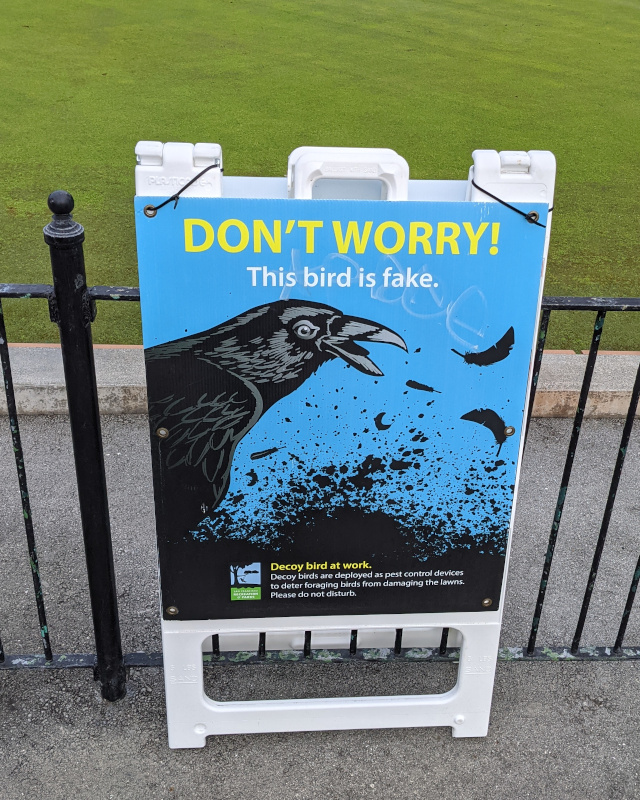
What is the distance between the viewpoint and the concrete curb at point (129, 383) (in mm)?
4102

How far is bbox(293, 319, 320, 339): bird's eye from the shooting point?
76.9 inches

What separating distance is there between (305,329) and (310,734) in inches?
52.5

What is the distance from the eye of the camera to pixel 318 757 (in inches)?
98.1

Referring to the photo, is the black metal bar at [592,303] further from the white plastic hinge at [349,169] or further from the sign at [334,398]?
the white plastic hinge at [349,169]

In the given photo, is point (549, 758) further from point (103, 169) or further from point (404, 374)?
point (103, 169)

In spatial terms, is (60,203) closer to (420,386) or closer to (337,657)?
(420,386)

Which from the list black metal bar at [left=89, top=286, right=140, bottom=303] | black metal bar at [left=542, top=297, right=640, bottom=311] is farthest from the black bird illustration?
black metal bar at [left=542, top=297, right=640, bottom=311]

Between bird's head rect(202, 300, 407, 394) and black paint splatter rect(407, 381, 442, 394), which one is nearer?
bird's head rect(202, 300, 407, 394)

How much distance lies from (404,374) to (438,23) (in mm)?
12558

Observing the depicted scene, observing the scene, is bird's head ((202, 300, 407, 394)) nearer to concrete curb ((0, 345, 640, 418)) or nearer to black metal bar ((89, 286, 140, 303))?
black metal bar ((89, 286, 140, 303))

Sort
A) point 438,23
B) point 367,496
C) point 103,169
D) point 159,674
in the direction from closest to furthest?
point 367,496, point 159,674, point 103,169, point 438,23

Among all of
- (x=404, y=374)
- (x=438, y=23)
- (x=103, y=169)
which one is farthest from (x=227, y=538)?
(x=438, y=23)

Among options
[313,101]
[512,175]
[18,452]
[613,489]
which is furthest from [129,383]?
[313,101]

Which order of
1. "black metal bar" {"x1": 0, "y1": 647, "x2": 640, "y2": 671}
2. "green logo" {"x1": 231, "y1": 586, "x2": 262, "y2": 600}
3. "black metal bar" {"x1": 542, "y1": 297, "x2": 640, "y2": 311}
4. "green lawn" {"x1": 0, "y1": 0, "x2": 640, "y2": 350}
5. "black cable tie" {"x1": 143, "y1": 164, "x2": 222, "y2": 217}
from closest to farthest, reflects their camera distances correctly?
1. "black cable tie" {"x1": 143, "y1": 164, "x2": 222, "y2": 217}
2. "black metal bar" {"x1": 542, "y1": 297, "x2": 640, "y2": 311}
3. "green logo" {"x1": 231, "y1": 586, "x2": 262, "y2": 600}
4. "black metal bar" {"x1": 0, "y1": 647, "x2": 640, "y2": 671}
5. "green lawn" {"x1": 0, "y1": 0, "x2": 640, "y2": 350}
